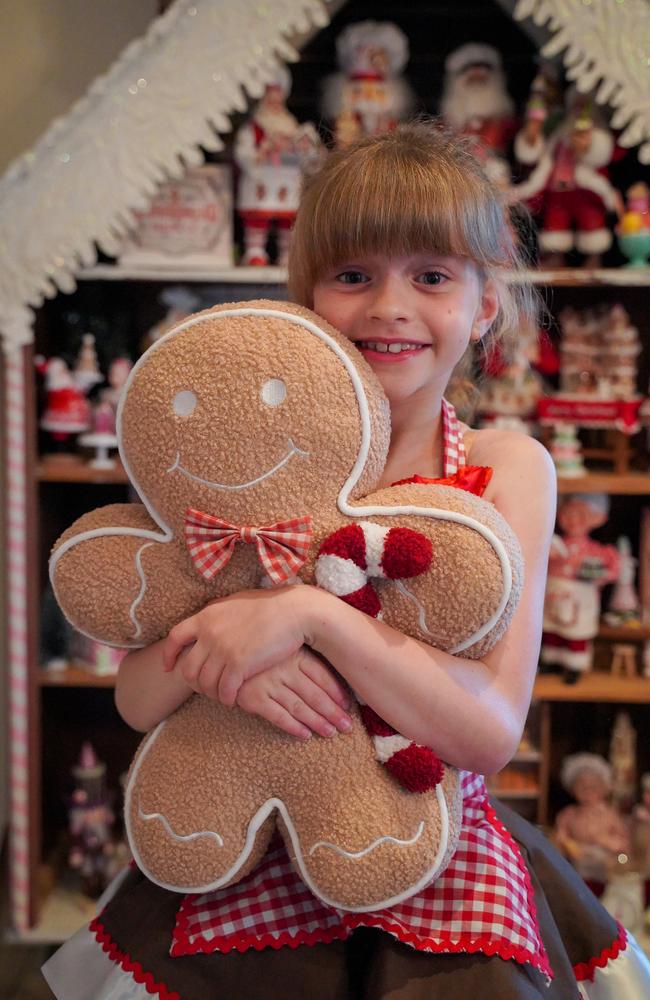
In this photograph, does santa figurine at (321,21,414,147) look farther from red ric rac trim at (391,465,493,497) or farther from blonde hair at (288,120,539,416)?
red ric rac trim at (391,465,493,497)

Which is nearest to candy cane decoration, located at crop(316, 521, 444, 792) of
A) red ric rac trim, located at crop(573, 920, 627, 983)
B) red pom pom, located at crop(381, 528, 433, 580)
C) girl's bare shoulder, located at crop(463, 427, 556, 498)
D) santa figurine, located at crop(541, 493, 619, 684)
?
red pom pom, located at crop(381, 528, 433, 580)

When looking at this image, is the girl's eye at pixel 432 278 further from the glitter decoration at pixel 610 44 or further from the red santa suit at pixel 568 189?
the red santa suit at pixel 568 189

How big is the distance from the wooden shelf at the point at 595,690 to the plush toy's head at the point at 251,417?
116cm

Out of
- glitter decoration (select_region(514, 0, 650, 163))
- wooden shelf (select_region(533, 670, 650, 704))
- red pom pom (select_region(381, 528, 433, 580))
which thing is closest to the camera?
red pom pom (select_region(381, 528, 433, 580))

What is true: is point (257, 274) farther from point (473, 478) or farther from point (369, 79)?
point (473, 478)

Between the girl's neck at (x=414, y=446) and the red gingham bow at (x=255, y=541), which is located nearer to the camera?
the red gingham bow at (x=255, y=541)

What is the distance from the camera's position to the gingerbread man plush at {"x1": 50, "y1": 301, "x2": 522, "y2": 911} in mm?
685

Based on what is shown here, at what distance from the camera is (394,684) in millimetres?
698

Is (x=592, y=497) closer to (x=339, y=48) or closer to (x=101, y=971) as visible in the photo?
(x=339, y=48)

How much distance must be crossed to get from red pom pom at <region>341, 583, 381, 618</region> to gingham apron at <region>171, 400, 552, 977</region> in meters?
0.12

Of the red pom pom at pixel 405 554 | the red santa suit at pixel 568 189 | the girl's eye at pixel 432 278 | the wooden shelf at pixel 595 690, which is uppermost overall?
the red santa suit at pixel 568 189

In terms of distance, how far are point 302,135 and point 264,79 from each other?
0.19m

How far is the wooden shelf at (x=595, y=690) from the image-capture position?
68.8 inches

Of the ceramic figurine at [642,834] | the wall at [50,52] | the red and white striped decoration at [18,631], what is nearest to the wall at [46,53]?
the wall at [50,52]
